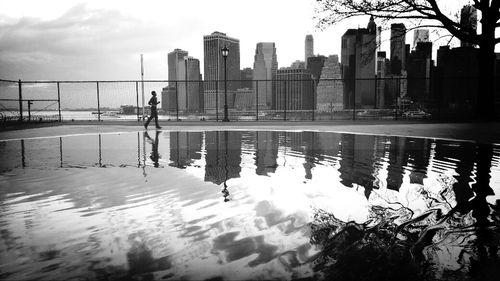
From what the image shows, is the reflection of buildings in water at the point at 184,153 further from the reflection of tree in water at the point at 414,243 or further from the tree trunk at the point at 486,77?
the tree trunk at the point at 486,77

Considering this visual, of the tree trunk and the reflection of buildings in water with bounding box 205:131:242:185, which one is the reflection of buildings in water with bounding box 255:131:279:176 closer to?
the reflection of buildings in water with bounding box 205:131:242:185

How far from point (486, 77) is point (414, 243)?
62.3ft

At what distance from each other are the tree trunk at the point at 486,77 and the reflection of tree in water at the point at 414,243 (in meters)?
16.9

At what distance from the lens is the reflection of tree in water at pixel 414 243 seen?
2.66m

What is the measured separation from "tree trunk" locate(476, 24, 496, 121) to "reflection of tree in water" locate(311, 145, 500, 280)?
1694 centimetres

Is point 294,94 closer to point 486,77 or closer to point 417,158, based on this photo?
point 486,77

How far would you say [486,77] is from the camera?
A: 729 inches

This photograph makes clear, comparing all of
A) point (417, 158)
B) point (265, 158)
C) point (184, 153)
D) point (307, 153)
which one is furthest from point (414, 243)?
point (184, 153)

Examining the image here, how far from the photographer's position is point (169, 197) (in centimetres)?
486

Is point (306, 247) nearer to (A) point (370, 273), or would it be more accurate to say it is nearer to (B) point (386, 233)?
(A) point (370, 273)

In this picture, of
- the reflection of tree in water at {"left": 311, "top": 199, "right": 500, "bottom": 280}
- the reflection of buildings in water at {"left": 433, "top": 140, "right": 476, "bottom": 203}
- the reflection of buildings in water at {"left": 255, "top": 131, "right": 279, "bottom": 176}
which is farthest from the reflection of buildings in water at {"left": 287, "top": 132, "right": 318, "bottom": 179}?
the reflection of tree in water at {"left": 311, "top": 199, "right": 500, "bottom": 280}

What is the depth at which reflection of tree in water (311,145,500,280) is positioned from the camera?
105 inches

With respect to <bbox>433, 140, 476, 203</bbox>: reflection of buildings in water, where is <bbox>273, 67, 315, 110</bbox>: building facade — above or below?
above

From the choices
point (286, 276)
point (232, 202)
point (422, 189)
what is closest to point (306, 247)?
point (286, 276)
